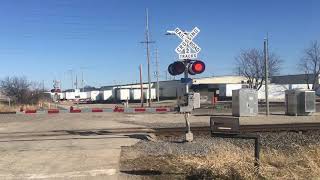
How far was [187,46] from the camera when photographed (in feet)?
60.9

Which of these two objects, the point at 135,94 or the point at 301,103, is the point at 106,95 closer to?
the point at 135,94

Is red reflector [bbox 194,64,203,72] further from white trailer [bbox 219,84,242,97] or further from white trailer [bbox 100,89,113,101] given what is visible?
white trailer [bbox 100,89,113,101]

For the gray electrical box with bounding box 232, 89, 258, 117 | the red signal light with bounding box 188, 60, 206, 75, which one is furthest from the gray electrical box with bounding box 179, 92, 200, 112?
the gray electrical box with bounding box 232, 89, 258, 117

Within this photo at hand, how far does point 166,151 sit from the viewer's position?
1588cm

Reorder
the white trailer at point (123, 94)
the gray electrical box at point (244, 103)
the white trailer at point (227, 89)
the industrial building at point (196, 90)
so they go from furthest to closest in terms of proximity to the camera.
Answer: the white trailer at point (123, 94) → the industrial building at point (196, 90) → the white trailer at point (227, 89) → the gray electrical box at point (244, 103)

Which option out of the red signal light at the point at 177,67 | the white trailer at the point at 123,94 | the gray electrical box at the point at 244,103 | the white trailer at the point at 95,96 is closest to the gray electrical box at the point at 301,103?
the gray electrical box at the point at 244,103

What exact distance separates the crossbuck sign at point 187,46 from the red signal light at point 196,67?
28 cm

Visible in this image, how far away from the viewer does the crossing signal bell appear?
18359 millimetres

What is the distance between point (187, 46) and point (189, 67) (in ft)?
2.40

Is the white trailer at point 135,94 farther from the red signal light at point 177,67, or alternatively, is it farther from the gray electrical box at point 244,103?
the red signal light at point 177,67

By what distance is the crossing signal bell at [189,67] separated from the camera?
60.2 ft

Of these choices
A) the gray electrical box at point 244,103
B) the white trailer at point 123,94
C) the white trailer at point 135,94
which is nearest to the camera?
the gray electrical box at point 244,103

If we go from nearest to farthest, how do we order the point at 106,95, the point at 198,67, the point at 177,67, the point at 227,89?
the point at 198,67, the point at 177,67, the point at 227,89, the point at 106,95

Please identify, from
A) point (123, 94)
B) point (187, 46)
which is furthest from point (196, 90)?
point (187, 46)
